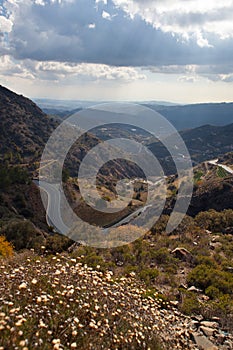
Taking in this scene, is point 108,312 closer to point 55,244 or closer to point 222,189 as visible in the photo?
point 55,244

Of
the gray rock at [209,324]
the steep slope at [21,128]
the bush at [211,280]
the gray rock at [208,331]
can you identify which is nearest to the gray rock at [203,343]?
the gray rock at [208,331]

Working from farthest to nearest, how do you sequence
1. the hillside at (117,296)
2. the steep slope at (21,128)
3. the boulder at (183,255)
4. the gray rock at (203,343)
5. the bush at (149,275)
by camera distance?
the steep slope at (21,128), the boulder at (183,255), the bush at (149,275), the gray rock at (203,343), the hillside at (117,296)

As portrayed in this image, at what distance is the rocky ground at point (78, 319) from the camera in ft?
12.2

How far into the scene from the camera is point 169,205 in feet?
146

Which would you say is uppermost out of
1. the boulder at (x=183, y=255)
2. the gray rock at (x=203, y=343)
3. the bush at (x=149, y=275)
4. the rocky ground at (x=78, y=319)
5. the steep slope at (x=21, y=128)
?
the rocky ground at (x=78, y=319)

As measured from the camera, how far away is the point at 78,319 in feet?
14.3

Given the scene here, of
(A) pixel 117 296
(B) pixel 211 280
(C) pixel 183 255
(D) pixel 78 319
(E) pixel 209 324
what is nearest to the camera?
(D) pixel 78 319

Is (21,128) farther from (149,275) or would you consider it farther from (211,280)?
(211,280)

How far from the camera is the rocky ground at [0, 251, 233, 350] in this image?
373 cm

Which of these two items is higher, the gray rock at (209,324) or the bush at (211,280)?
the gray rock at (209,324)

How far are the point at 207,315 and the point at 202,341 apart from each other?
5.76ft

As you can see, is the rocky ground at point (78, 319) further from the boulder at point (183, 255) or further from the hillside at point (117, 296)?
the boulder at point (183, 255)

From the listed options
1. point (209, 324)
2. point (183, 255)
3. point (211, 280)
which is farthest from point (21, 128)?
point (209, 324)

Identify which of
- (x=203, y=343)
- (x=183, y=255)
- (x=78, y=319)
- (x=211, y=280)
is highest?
(x=78, y=319)
